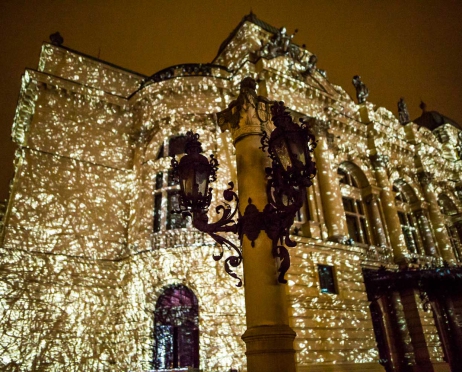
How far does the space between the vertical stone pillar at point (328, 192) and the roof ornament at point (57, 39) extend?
40.4 feet

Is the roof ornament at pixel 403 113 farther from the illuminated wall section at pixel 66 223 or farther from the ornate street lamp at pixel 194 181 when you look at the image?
the ornate street lamp at pixel 194 181

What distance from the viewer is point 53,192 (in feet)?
45.4

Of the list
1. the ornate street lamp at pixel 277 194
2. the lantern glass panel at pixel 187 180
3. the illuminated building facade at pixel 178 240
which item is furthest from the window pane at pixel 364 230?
the lantern glass panel at pixel 187 180

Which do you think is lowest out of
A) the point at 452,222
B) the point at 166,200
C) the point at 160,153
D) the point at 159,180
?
the point at 166,200

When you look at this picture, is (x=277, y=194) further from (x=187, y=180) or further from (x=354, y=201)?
(x=354, y=201)

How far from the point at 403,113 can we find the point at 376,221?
9.30 metres

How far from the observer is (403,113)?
23.0 meters

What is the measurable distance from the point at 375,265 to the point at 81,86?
49.4ft

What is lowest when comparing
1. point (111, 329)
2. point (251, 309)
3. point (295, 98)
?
point (251, 309)

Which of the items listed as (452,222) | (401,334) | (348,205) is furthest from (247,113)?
(452,222)

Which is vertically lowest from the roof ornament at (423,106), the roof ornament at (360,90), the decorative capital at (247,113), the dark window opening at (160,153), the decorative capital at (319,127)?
the decorative capital at (247,113)

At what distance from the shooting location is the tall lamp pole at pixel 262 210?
15.1 ft

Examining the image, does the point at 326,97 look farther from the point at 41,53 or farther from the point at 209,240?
the point at 41,53

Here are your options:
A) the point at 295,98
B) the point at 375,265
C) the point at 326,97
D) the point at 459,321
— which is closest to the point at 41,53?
the point at 295,98
